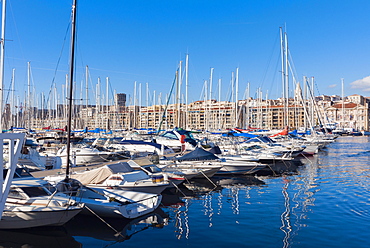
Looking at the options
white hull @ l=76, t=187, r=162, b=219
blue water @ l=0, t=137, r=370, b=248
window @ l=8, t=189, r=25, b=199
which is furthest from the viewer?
white hull @ l=76, t=187, r=162, b=219

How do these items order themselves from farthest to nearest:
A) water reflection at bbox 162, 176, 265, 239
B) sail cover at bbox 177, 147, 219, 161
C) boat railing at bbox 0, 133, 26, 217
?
sail cover at bbox 177, 147, 219, 161
water reflection at bbox 162, 176, 265, 239
boat railing at bbox 0, 133, 26, 217

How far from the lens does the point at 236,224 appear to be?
1358 cm

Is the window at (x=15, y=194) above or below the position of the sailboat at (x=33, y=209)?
above

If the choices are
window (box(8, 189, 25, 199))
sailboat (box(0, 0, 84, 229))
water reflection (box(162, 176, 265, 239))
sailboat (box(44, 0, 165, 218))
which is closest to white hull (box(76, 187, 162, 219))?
sailboat (box(44, 0, 165, 218))

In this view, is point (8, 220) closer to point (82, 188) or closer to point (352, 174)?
point (82, 188)

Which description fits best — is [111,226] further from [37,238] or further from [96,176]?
[96,176]

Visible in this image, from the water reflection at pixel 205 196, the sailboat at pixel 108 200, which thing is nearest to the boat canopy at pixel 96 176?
the sailboat at pixel 108 200

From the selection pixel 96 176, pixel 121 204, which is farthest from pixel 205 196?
pixel 121 204

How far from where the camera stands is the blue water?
1164cm

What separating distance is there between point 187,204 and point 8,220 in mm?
8087

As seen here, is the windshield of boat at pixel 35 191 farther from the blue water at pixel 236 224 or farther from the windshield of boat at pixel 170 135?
the windshield of boat at pixel 170 135

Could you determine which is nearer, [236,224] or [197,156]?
[236,224]

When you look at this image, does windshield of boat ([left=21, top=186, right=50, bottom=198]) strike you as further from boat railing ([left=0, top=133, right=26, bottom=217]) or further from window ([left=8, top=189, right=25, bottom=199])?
boat railing ([left=0, top=133, right=26, bottom=217])

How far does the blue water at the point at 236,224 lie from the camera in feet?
38.2
